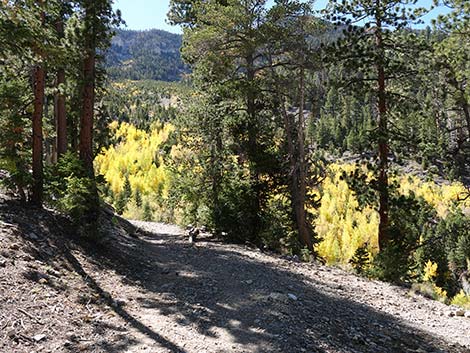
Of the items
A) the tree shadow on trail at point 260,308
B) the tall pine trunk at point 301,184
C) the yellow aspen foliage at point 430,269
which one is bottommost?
the yellow aspen foliage at point 430,269

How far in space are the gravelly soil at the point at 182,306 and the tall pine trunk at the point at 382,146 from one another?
7.44 feet

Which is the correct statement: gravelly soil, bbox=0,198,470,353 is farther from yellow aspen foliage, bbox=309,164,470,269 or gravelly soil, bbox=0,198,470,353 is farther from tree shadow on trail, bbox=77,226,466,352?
yellow aspen foliage, bbox=309,164,470,269

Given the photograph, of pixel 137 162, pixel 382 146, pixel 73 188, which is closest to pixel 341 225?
pixel 137 162

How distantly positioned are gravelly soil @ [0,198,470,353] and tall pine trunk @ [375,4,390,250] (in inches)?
89.3

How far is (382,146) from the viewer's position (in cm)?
1251

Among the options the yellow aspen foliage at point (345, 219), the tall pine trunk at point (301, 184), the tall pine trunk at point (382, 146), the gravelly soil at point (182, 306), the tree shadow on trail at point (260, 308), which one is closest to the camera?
the gravelly soil at point (182, 306)

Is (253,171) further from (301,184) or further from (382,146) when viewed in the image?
(382,146)

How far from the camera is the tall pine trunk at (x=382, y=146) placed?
12164 mm

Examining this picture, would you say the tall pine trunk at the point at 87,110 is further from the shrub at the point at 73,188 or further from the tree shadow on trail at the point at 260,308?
the tree shadow on trail at the point at 260,308

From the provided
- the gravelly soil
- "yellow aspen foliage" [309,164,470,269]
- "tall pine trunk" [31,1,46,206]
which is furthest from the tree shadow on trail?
"yellow aspen foliage" [309,164,470,269]

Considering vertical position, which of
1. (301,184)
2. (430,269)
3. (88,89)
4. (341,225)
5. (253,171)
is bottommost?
(430,269)

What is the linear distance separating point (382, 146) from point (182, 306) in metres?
8.27

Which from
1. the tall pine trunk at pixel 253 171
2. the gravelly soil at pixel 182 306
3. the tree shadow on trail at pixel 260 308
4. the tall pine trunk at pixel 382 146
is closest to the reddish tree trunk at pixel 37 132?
the gravelly soil at pixel 182 306

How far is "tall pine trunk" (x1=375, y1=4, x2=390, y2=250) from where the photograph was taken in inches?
479
